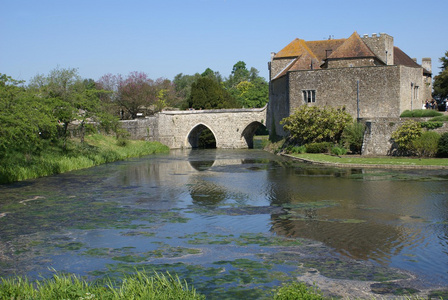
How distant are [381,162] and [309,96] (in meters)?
14.9

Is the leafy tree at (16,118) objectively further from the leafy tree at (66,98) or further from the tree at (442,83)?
the tree at (442,83)

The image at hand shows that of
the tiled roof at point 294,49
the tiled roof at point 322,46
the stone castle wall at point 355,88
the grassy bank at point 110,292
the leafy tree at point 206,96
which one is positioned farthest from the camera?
the leafy tree at point 206,96

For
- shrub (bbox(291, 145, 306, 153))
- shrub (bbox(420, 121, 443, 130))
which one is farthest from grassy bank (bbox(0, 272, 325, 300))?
shrub (bbox(291, 145, 306, 153))

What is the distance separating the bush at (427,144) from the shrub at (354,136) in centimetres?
480

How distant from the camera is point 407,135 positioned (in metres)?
34.6

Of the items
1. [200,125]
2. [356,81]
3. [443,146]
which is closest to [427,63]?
[356,81]

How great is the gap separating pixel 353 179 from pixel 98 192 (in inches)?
501

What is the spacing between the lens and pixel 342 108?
4384 centimetres

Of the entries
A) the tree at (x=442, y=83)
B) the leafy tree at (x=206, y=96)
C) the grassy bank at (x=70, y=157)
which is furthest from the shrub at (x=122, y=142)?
the tree at (x=442, y=83)

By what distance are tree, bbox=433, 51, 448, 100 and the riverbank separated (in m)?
25.6

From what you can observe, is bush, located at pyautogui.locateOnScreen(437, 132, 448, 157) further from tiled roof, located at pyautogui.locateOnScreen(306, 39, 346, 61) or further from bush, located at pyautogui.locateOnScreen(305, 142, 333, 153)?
tiled roof, located at pyautogui.locateOnScreen(306, 39, 346, 61)

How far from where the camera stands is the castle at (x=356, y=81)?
1673 inches

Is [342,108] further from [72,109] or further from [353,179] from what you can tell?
[72,109]

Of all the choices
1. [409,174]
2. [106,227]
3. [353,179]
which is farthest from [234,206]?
[409,174]
